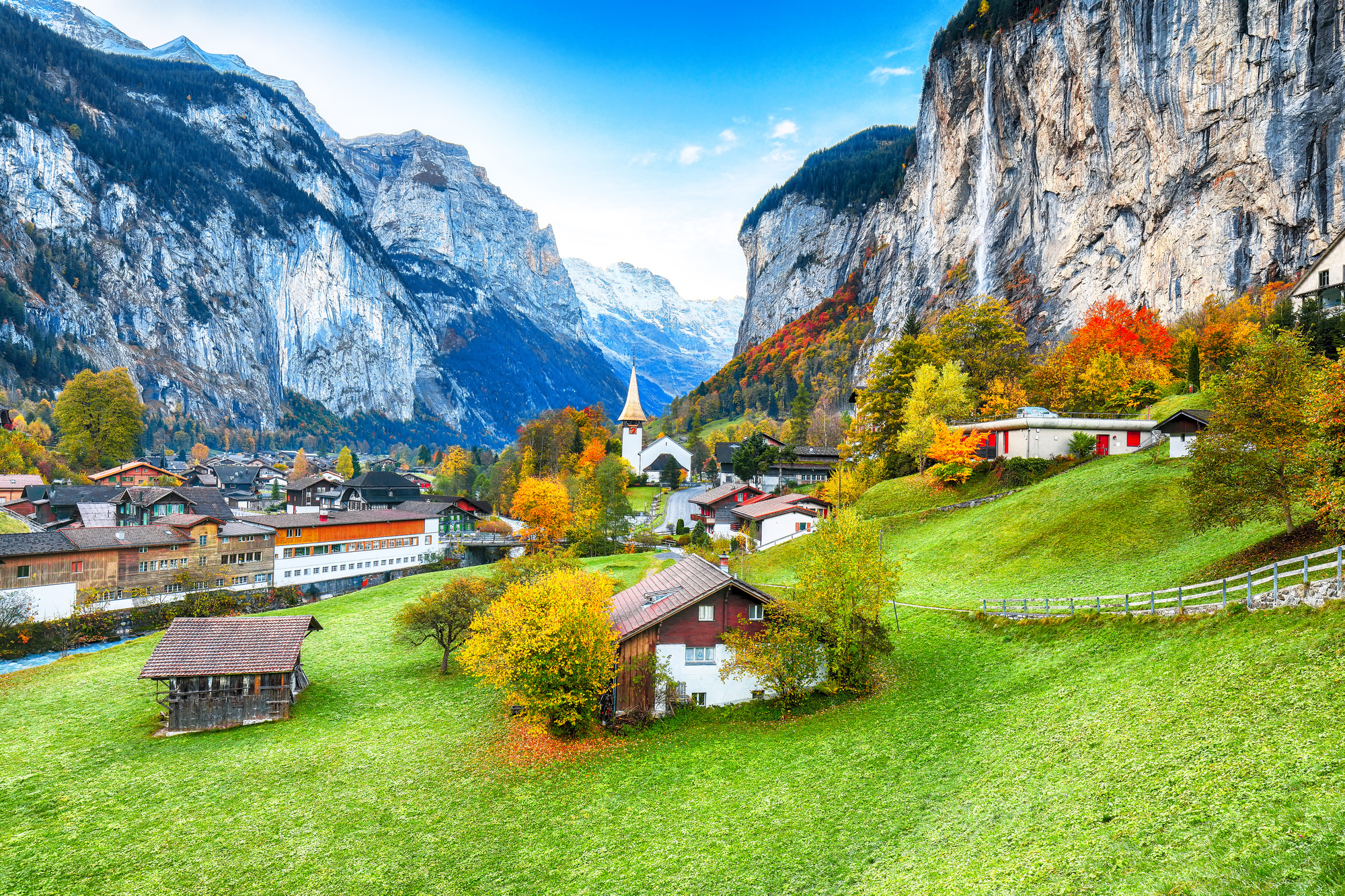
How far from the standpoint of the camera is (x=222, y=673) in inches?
1117

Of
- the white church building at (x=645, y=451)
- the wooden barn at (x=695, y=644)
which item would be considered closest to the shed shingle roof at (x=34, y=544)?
the wooden barn at (x=695, y=644)

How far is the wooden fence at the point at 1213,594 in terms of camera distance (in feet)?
59.8

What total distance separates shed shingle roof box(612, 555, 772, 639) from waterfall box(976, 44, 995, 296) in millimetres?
99318

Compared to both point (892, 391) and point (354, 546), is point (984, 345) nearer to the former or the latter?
point (892, 391)

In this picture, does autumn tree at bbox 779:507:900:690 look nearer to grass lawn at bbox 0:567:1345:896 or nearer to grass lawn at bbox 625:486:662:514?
grass lawn at bbox 0:567:1345:896

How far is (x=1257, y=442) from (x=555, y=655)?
26862mm

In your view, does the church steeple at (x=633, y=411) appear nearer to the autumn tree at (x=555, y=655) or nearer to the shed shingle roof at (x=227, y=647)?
the shed shingle roof at (x=227, y=647)

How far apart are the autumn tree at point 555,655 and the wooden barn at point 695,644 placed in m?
1.00

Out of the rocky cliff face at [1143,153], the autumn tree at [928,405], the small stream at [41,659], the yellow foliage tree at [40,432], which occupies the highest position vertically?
the rocky cliff face at [1143,153]

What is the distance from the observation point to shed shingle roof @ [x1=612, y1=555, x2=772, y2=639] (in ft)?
86.7

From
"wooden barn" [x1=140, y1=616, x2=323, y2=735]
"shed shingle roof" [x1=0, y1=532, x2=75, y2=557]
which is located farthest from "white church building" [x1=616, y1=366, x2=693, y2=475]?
"wooden barn" [x1=140, y1=616, x2=323, y2=735]

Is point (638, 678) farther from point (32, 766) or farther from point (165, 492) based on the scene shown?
point (165, 492)

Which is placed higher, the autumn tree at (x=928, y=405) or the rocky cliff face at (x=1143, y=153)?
the rocky cliff face at (x=1143, y=153)

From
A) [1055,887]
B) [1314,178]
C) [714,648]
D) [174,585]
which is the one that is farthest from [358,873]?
[1314,178]
